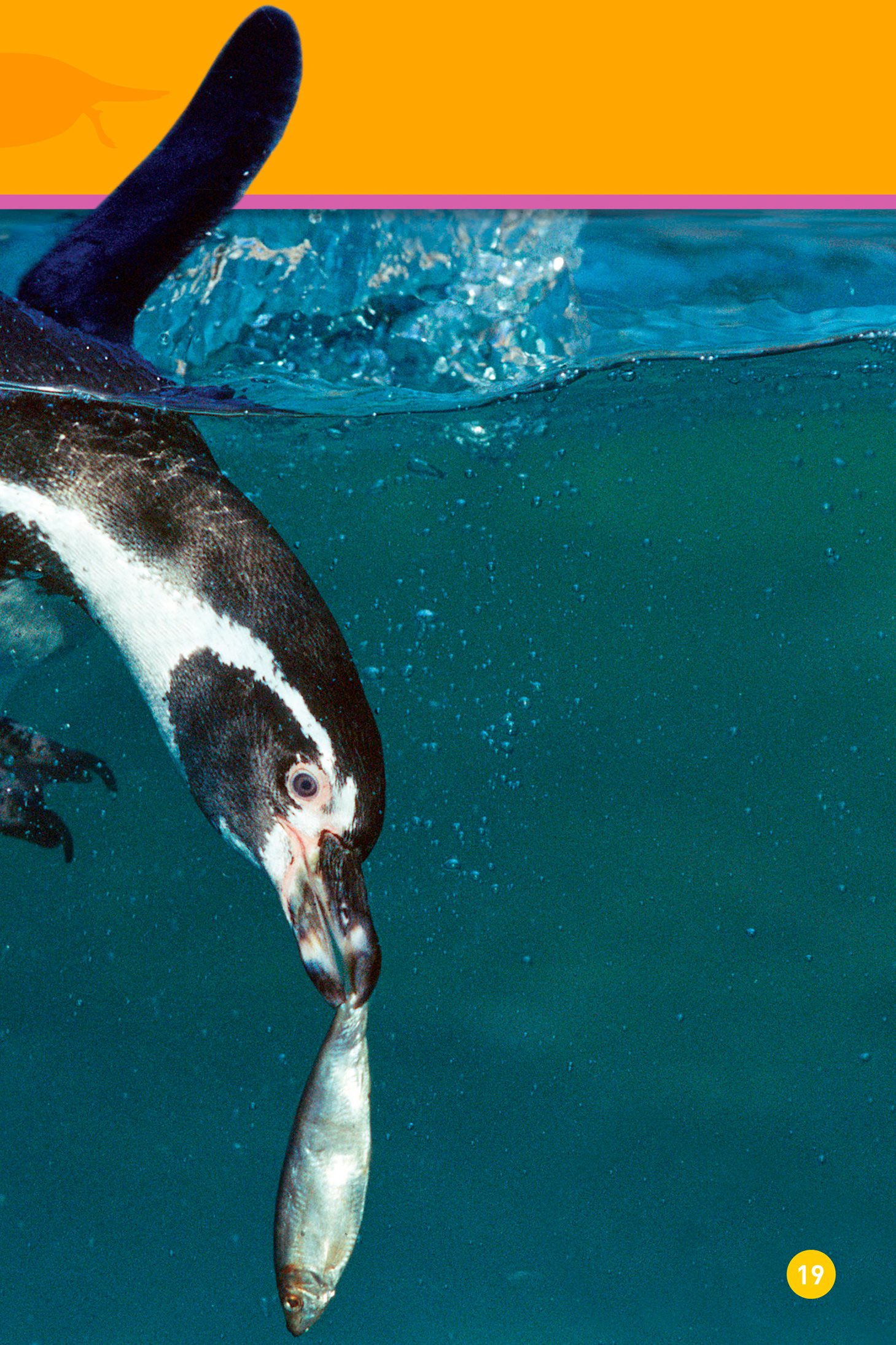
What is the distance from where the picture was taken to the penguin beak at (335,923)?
4.35 ft

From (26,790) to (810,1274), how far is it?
3548 millimetres

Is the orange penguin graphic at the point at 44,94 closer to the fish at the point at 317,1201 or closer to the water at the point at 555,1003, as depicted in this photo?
the fish at the point at 317,1201

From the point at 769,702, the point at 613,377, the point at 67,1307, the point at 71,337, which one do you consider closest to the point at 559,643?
the point at 769,702

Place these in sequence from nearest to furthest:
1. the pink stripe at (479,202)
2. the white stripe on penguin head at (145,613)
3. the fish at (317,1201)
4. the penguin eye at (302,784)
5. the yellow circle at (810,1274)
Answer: the fish at (317,1201) < the penguin eye at (302,784) < the white stripe on penguin head at (145,613) < the pink stripe at (479,202) < the yellow circle at (810,1274)

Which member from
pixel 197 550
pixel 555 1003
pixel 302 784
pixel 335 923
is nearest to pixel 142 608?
pixel 197 550

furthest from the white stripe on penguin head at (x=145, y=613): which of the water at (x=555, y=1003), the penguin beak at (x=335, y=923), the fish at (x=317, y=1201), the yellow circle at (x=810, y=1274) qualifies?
the yellow circle at (x=810, y=1274)

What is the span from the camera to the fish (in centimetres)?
125

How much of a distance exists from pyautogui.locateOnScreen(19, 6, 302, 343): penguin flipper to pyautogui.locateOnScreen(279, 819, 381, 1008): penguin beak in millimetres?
937

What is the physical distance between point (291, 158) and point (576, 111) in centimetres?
42

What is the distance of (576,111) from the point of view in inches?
60.4

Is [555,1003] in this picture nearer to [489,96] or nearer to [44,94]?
[489,96]

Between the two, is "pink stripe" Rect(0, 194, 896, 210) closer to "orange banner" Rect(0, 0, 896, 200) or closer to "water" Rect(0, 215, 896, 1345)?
"orange banner" Rect(0, 0, 896, 200)

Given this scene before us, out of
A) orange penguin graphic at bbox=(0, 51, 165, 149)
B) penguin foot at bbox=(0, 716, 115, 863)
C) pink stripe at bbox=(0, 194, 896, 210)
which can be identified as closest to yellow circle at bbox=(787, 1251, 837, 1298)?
penguin foot at bbox=(0, 716, 115, 863)

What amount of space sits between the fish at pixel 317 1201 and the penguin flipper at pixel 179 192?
A: 1232 mm
